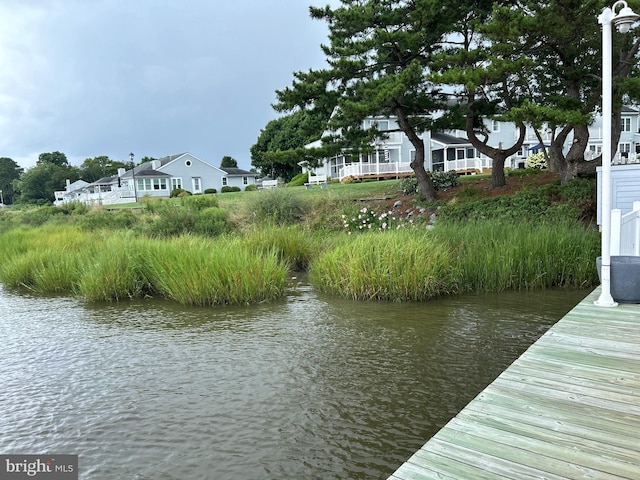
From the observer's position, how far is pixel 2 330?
23.9ft

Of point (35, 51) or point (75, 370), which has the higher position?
point (35, 51)

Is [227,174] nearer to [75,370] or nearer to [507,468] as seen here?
[75,370]

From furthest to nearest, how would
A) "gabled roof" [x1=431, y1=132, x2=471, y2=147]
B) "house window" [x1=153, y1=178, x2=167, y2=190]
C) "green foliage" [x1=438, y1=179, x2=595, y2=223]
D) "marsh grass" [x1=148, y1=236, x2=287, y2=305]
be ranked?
"house window" [x1=153, y1=178, x2=167, y2=190] < "gabled roof" [x1=431, y1=132, x2=471, y2=147] < "green foliage" [x1=438, y1=179, x2=595, y2=223] < "marsh grass" [x1=148, y1=236, x2=287, y2=305]

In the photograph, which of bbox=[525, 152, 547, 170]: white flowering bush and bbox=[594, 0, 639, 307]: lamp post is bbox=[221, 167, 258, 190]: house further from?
bbox=[594, 0, 639, 307]: lamp post

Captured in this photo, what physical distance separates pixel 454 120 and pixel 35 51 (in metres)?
16.5

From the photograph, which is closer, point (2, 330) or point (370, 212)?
point (2, 330)

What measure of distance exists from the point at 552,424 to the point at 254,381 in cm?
302

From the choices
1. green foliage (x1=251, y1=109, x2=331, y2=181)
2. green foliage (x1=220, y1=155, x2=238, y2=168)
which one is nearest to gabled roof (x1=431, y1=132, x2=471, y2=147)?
green foliage (x1=251, y1=109, x2=331, y2=181)

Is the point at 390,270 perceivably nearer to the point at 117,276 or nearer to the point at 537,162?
the point at 117,276

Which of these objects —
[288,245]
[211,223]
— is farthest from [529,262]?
[211,223]

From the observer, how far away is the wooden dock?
2.17m

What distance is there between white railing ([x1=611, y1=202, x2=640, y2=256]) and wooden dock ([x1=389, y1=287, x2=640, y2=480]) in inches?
87.0

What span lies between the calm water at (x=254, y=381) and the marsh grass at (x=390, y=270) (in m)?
0.39

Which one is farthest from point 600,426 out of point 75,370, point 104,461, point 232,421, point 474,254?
point 474,254
